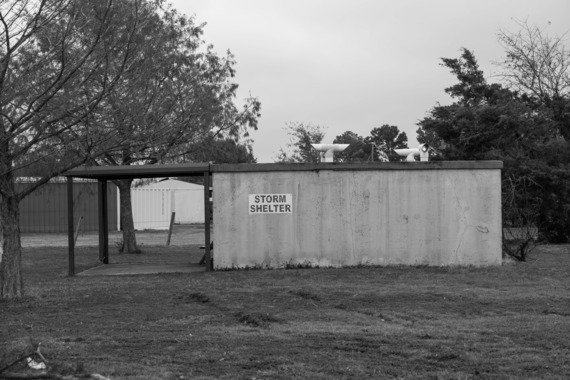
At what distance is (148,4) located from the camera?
1130 centimetres

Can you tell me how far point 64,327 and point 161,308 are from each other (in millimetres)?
1837

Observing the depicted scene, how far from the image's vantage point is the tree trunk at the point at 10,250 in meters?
11.8

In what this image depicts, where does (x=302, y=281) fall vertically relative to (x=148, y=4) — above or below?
below

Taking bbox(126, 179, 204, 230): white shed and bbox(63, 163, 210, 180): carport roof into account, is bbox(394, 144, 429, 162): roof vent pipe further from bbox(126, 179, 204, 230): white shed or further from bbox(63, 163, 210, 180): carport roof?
bbox(126, 179, 204, 230): white shed

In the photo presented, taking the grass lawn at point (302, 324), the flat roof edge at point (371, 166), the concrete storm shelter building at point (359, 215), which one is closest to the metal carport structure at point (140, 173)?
the concrete storm shelter building at point (359, 215)

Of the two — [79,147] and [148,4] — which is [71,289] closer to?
[79,147]

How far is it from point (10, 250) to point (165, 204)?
102 ft

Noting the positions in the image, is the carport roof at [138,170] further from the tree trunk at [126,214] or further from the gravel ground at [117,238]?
the gravel ground at [117,238]

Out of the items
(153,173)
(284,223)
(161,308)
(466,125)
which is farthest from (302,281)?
(466,125)

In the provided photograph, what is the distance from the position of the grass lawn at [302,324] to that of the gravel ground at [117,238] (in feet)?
42.7

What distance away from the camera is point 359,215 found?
16.9m

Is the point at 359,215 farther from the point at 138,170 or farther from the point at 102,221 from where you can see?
the point at 102,221

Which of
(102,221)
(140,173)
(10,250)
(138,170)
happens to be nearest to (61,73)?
(10,250)

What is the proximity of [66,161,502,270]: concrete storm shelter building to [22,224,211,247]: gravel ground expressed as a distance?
1155 cm
